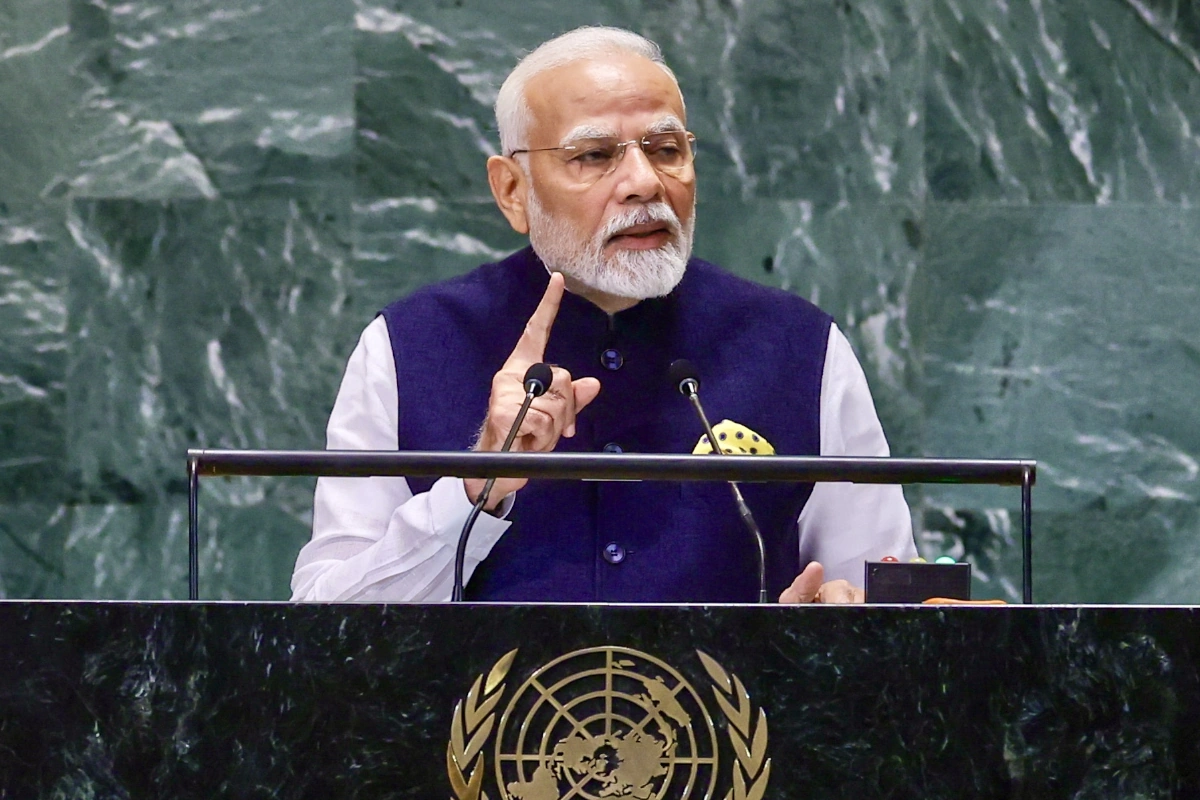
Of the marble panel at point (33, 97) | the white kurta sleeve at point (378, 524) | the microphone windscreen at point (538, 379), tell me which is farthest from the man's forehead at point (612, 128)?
the marble panel at point (33, 97)

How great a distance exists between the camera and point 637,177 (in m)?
2.96

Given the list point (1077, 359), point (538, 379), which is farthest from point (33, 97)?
point (1077, 359)

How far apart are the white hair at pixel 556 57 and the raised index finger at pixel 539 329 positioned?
52cm

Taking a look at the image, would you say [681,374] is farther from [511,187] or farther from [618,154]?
[511,187]

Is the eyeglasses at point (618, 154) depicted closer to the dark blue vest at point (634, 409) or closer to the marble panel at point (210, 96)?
the dark blue vest at point (634, 409)

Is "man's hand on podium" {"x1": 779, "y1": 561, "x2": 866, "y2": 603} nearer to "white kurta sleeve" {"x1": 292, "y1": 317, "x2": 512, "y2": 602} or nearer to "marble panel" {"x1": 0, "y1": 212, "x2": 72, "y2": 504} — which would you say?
"white kurta sleeve" {"x1": 292, "y1": 317, "x2": 512, "y2": 602}

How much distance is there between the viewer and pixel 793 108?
428 centimetres

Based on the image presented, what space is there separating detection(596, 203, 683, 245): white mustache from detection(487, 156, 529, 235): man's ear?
9.7 inches

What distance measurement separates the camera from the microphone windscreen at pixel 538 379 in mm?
2236

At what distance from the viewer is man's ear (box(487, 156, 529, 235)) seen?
3188mm

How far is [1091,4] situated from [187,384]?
8.54 ft

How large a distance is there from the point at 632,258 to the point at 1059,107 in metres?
1.83

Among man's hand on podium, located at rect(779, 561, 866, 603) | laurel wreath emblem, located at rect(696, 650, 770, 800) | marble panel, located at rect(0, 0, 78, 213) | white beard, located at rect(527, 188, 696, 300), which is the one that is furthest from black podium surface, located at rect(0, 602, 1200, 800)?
marble panel, located at rect(0, 0, 78, 213)

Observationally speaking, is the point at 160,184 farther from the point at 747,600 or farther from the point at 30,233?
the point at 747,600
